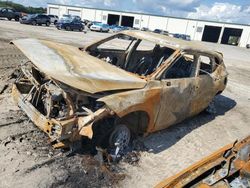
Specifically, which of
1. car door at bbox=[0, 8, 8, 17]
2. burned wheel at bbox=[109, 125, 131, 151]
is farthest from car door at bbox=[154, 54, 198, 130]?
car door at bbox=[0, 8, 8, 17]

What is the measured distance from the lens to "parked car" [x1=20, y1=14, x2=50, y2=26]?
105ft

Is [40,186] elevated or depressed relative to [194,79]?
depressed

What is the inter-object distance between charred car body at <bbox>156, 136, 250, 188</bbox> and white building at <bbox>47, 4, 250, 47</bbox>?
61.5 m

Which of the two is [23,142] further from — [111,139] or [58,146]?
[111,139]

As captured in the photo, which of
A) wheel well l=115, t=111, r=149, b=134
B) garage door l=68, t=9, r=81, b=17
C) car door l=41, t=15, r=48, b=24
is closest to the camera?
wheel well l=115, t=111, r=149, b=134

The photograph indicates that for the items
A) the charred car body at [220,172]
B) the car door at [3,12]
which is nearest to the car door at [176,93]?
the charred car body at [220,172]

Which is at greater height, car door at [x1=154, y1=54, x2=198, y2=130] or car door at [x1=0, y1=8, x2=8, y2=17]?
car door at [x1=154, y1=54, x2=198, y2=130]

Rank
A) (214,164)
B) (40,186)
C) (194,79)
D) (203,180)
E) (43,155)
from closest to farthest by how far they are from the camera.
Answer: (203,180) → (214,164) → (40,186) → (43,155) → (194,79)

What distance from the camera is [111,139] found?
4613 millimetres

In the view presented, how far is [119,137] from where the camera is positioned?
4.67 meters

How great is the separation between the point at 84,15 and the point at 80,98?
6332cm

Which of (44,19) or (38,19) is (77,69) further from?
(44,19)

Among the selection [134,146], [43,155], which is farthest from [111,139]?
[43,155]

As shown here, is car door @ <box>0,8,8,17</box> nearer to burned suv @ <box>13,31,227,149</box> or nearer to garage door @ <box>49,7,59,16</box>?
garage door @ <box>49,7,59,16</box>
